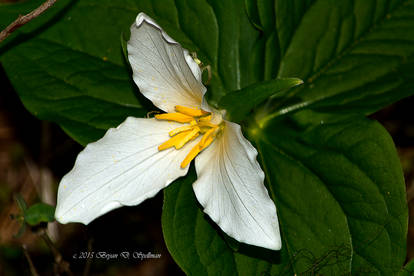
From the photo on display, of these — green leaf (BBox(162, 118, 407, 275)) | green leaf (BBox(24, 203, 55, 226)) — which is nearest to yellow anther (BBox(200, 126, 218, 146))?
green leaf (BBox(162, 118, 407, 275))

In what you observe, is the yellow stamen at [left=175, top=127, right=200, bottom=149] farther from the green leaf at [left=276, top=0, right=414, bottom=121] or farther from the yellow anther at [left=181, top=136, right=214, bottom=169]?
the green leaf at [left=276, top=0, right=414, bottom=121]

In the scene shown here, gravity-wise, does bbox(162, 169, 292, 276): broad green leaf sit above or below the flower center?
below

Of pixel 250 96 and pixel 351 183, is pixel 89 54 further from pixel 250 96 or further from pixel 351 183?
pixel 351 183

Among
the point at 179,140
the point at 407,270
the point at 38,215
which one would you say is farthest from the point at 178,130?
the point at 407,270

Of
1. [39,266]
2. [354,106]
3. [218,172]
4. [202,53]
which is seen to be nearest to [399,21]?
[354,106]

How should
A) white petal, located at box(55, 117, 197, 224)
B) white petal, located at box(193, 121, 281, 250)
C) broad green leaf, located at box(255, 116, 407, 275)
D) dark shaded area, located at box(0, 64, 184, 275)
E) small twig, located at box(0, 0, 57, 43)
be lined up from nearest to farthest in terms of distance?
white petal, located at box(193, 121, 281, 250) → white petal, located at box(55, 117, 197, 224) → broad green leaf, located at box(255, 116, 407, 275) → small twig, located at box(0, 0, 57, 43) → dark shaded area, located at box(0, 64, 184, 275)

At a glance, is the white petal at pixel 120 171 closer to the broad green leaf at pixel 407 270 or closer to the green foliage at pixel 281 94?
the green foliage at pixel 281 94
